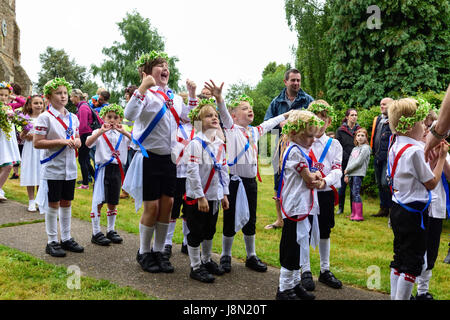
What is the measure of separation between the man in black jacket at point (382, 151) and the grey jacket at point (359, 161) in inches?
7.0

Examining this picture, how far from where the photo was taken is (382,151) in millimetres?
7586

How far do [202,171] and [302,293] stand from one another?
1.59m

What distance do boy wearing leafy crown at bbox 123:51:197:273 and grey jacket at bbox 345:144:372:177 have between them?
4837 mm

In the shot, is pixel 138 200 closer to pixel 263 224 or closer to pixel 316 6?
pixel 263 224

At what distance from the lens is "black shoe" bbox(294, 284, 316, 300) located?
372cm

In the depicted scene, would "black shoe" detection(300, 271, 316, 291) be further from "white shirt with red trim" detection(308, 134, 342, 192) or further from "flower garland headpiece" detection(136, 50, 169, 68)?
"flower garland headpiece" detection(136, 50, 169, 68)

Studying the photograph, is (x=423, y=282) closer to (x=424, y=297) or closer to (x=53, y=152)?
(x=424, y=297)

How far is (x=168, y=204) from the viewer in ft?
14.4

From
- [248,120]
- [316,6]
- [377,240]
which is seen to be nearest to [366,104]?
[316,6]

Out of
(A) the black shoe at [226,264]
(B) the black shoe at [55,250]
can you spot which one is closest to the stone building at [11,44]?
(B) the black shoe at [55,250]

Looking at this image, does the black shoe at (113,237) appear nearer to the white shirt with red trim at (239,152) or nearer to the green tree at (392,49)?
the white shirt with red trim at (239,152)

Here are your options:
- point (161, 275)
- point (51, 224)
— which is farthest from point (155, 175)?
point (51, 224)

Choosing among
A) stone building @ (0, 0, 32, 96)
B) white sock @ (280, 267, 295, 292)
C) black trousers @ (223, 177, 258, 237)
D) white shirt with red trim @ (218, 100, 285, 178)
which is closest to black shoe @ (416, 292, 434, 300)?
white sock @ (280, 267, 295, 292)
